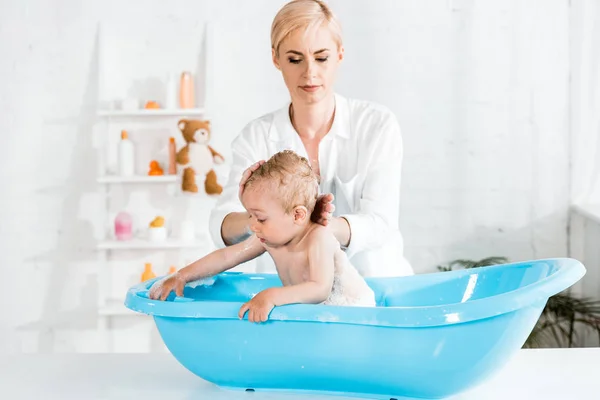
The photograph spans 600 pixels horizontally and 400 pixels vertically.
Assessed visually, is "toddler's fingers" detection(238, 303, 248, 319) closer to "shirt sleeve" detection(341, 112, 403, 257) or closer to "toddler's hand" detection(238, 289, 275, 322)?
"toddler's hand" detection(238, 289, 275, 322)

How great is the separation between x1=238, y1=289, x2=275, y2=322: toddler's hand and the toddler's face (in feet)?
0.51

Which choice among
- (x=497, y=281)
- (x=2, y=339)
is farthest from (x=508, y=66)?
(x=2, y=339)

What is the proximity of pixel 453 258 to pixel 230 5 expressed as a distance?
5.20 feet

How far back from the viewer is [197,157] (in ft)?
11.2

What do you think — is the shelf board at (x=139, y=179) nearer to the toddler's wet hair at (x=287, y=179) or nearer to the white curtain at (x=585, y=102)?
the white curtain at (x=585, y=102)

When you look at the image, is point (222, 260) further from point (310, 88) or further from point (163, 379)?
point (310, 88)

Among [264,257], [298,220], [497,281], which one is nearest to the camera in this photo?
[298,220]

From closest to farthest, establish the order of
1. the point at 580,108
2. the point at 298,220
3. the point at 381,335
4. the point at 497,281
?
the point at 381,335 < the point at 298,220 < the point at 497,281 < the point at 580,108

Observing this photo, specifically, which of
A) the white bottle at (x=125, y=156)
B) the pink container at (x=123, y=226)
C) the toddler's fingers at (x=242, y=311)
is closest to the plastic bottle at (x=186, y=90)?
the white bottle at (x=125, y=156)

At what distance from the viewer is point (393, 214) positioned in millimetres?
1715

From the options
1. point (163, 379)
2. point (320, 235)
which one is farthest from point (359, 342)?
point (163, 379)

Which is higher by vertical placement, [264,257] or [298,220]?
[298,220]


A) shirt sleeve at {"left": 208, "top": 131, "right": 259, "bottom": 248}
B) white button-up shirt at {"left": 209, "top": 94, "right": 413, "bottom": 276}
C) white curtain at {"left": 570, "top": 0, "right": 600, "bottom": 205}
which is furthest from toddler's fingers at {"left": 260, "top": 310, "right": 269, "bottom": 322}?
white curtain at {"left": 570, "top": 0, "right": 600, "bottom": 205}

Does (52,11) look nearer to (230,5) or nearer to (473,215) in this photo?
(230,5)
